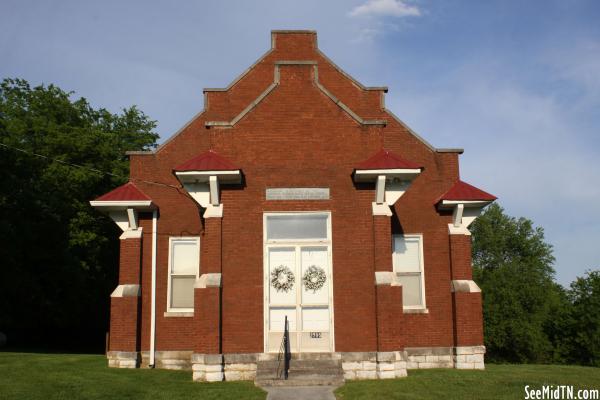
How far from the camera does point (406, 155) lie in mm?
18312

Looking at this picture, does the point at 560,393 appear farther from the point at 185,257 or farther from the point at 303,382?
the point at 185,257

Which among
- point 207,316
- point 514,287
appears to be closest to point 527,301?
point 514,287

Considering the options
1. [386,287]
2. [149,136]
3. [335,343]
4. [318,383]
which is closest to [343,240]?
[386,287]

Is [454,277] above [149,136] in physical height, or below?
below

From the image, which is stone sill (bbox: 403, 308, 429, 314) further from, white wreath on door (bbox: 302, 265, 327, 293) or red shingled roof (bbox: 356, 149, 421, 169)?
red shingled roof (bbox: 356, 149, 421, 169)

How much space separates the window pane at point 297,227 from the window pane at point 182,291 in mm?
4132

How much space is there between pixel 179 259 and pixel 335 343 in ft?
19.7

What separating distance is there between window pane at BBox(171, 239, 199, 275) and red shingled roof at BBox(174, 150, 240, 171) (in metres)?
3.95

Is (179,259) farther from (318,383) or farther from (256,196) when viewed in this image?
(318,383)

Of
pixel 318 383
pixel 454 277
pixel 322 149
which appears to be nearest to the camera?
pixel 318 383

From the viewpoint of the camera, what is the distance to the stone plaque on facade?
14.8 metres

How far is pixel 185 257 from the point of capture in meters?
17.8

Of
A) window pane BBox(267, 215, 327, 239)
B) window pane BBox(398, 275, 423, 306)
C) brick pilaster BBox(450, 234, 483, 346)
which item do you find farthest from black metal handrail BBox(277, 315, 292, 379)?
brick pilaster BBox(450, 234, 483, 346)

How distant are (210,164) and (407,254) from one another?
6.83 meters
